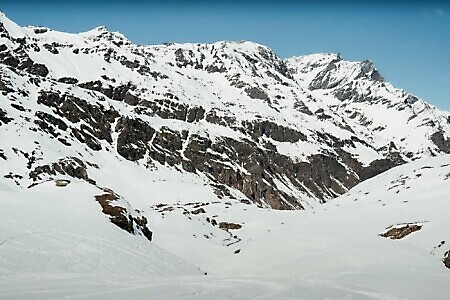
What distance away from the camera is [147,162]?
196 m

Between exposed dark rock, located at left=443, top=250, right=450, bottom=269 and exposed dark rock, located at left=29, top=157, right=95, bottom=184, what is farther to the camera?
exposed dark rock, located at left=29, top=157, right=95, bottom=184

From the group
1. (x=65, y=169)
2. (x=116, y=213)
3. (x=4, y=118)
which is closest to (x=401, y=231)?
(x=116, y=213)

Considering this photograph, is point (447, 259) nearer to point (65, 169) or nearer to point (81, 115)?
point (65, 169)

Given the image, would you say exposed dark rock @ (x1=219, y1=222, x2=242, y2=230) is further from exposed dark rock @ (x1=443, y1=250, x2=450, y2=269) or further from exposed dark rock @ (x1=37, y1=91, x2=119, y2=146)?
exposed dark rock @ (x1=37, y1=91, x2=119, y2=146)

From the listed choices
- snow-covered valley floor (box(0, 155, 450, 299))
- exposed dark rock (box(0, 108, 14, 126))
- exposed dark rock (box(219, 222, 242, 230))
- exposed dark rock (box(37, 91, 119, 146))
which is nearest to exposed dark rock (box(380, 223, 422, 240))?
snow-covered valley floor (box(0, 155, 450, 299))

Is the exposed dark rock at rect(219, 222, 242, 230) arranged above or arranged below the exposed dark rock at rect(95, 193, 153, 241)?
above

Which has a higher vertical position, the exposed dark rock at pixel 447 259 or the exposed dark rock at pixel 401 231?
the exposed dark rock at pixel 401 231

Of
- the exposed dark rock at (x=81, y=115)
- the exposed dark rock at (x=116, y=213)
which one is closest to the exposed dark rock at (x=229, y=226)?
the exposed dark rock at (x=116, y=213)

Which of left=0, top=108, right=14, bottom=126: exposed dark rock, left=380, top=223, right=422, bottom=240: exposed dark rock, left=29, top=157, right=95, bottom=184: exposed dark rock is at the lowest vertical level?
left=380, top=223, right=422, bottom=240: exposed dark rock

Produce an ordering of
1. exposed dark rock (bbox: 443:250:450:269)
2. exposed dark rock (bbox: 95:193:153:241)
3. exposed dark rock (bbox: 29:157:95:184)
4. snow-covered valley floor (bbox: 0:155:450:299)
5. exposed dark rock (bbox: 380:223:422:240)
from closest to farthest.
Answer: snow-covered valley floor (bbox: 0:155:450:299), exposed dark rock (bbox: 443:250:450:269), exposed dark rock (bbox: 95:193:153:241), exposed dark rock (bbox: 380:223:422:240), exposed dark rock (bbox: 29:157:95:184)

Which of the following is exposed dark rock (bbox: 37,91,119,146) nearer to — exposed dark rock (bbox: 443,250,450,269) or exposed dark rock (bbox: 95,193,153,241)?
exposed dark rock (bbox: 95,193,153,241)

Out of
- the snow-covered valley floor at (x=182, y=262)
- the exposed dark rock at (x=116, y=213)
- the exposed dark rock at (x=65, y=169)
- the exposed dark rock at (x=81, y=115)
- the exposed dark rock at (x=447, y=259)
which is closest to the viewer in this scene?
the snow-covered valley floor at (x=182, y=262)

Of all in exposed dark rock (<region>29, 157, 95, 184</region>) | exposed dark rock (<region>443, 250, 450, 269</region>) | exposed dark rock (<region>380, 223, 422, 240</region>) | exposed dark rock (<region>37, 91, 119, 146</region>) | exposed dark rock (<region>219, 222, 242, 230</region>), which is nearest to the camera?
exposed dark rock (<region>443, 250, 450, 269</region>)

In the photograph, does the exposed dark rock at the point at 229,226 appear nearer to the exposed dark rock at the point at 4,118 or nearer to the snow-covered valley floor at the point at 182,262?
the snow-covered valley floor at the point at 182,262
